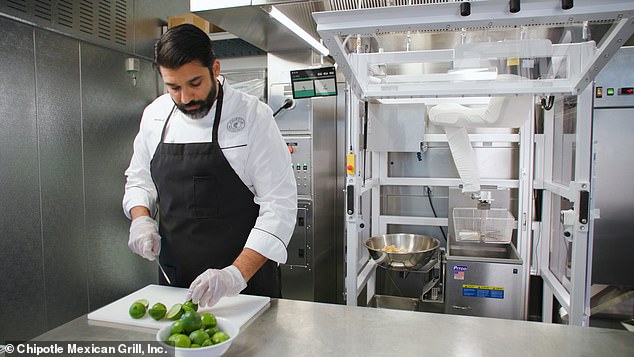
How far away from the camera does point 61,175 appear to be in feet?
8.45

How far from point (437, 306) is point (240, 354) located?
95.6 inches

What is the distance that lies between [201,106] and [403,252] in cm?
159

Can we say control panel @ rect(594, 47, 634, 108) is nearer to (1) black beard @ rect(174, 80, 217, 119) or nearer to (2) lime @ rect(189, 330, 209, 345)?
(1) black beard @ rect(174, 80, 217, 119)

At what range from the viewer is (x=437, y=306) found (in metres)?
3.23

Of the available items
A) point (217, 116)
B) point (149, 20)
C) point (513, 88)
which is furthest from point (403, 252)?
point (149, 20)

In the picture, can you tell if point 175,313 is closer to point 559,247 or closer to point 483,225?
point 483,225

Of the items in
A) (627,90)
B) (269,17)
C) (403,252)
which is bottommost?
(403,252)

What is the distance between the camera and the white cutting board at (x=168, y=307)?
127cm

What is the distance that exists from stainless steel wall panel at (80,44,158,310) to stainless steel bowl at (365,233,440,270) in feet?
5.70

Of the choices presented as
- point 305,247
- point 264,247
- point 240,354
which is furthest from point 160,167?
point 305,247

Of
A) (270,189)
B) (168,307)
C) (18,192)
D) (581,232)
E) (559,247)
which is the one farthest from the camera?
(559,247)

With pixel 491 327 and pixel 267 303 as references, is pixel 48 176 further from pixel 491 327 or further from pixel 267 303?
pixel 491 327

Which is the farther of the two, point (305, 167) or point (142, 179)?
point (305, 167)

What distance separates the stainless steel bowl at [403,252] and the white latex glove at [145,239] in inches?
57.2
